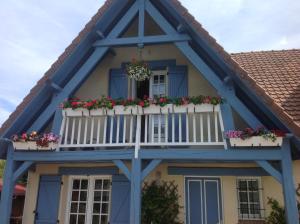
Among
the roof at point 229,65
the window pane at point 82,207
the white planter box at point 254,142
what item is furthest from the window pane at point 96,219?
the white planter box at point 254,142

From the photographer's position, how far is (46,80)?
7.11 metres

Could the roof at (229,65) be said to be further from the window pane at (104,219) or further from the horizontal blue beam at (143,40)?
Result: the window pane at (104,219)

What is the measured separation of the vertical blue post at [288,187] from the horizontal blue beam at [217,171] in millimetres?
1424

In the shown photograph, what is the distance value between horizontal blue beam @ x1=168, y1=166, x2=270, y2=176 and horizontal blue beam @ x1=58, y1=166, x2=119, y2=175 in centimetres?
152

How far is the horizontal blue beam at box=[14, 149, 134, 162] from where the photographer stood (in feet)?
21.9

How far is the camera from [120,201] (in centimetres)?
759

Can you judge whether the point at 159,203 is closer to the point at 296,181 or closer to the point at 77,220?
the point at 77,220

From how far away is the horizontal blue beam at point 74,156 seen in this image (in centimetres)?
668

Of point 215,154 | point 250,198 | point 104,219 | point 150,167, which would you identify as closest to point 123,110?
point 150,167

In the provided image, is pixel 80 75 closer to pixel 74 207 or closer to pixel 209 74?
pixel 209 74

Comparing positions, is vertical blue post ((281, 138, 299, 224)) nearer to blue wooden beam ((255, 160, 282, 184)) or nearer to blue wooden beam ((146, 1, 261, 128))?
blue wooden beam ((255, 160, 282, 184))

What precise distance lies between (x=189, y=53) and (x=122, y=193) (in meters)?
3.85

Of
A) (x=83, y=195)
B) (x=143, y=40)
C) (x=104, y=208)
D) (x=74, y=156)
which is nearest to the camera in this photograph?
(x=74, y=156)

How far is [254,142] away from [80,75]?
435 centimetres
